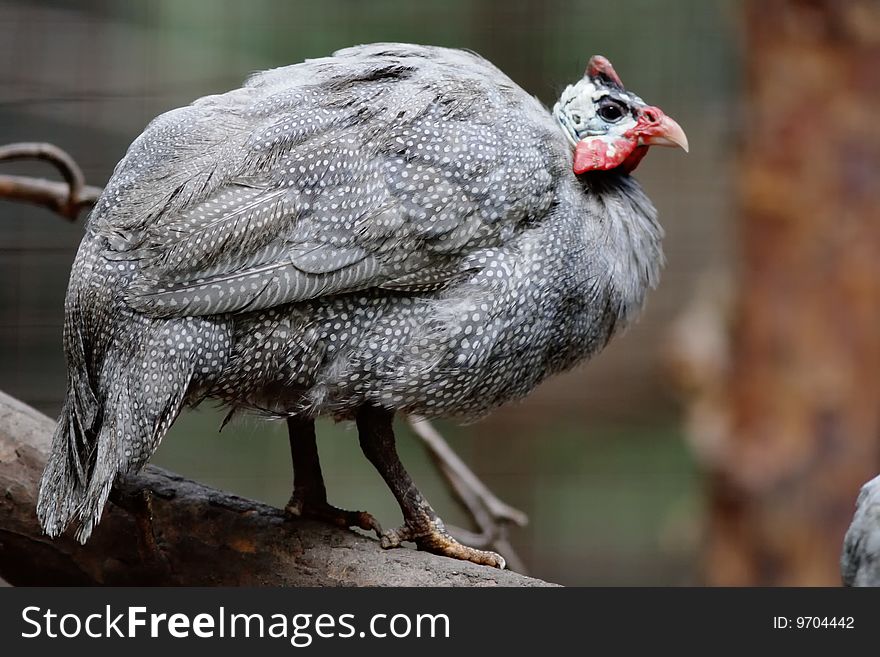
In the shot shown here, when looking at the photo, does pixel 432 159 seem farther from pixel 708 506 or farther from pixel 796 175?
pixel 708 506

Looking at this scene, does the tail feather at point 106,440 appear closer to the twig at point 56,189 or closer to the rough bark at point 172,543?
the rough bark at point 172,543

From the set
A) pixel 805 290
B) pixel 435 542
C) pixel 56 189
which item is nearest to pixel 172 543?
pixel 435 542

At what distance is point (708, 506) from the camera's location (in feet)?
12.9

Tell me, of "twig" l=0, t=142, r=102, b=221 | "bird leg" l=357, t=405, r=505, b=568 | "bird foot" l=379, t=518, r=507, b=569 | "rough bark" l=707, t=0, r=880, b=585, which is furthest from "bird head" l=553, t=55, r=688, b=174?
"rough bark" l=707, t=0, r=880, b=585

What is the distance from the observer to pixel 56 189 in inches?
108

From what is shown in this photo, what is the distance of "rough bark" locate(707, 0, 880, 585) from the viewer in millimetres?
3611

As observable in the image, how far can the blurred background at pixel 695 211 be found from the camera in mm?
3572

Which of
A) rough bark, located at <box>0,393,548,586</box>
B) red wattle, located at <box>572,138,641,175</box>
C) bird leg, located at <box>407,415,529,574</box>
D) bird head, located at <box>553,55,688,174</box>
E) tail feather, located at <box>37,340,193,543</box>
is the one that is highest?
bird head, located at <box>553,55,688,174</box>

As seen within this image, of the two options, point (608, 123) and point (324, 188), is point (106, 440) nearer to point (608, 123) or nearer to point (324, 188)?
point (324, 188)

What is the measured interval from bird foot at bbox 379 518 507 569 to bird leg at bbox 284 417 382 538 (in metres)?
0.05

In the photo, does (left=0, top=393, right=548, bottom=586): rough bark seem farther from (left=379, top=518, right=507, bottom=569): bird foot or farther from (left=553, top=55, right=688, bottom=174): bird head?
(left=553, top=55, right=688, bottom=174): bird head

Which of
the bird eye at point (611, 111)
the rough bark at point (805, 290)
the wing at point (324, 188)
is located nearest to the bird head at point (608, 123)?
the bird eye at point (611, 111)

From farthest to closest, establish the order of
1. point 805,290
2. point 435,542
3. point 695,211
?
point 695,211 < point 805,290 < point 435,542

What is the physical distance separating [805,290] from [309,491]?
2.10 meters
